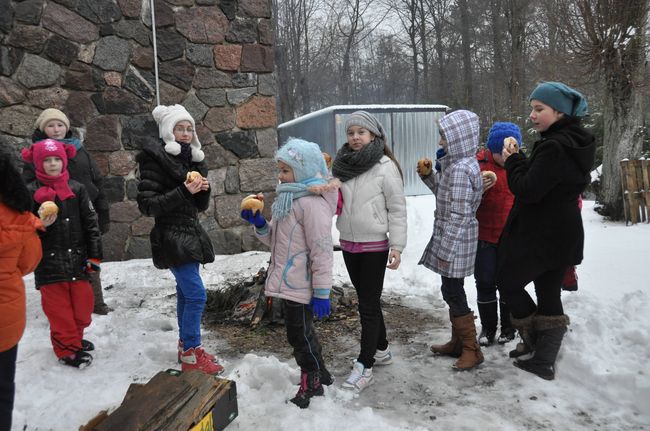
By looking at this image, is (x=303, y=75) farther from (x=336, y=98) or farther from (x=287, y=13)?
(x=336, y=98)

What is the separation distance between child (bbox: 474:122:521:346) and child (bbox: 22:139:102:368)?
2.70 metres

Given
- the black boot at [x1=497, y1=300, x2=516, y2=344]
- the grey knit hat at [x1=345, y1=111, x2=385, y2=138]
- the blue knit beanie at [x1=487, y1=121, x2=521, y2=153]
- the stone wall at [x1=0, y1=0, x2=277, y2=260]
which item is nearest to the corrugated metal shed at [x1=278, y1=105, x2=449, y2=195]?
the stone wall at [x1=0, y1=0, x2=277, y2=260]

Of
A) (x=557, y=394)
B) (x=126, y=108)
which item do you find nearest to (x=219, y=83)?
(x=126, y=108)

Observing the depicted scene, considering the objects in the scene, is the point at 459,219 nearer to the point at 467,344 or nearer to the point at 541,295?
the point at 541,295

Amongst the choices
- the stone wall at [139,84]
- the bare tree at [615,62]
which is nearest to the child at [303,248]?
the stone wall at [139,84]

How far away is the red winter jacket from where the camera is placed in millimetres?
3443

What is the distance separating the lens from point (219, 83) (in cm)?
597

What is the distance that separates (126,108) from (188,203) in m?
2.99

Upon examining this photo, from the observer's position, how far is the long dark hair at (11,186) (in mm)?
2092

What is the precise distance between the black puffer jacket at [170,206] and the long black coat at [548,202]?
1981 mm

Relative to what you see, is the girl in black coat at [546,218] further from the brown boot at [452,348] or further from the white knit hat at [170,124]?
the white knit hat at [170,124]

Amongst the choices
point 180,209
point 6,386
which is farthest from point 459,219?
point 6,386

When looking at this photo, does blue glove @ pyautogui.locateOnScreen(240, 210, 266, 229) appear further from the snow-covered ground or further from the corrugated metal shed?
the corrugated metal shed

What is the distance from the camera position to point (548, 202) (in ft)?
9.64
